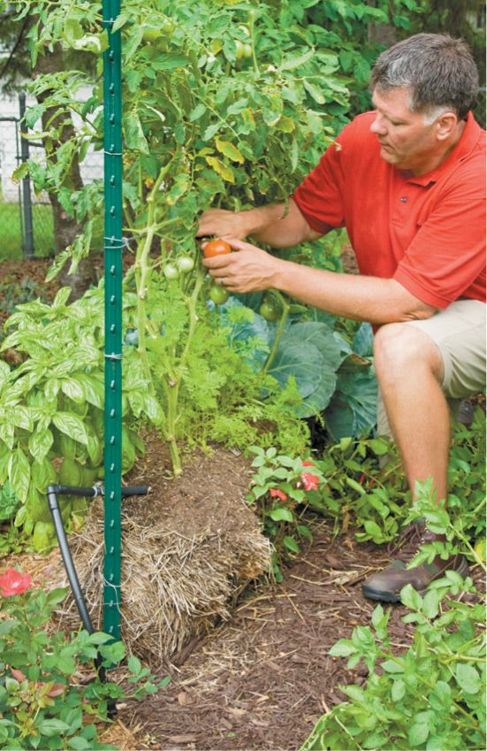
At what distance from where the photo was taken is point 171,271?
109 inches

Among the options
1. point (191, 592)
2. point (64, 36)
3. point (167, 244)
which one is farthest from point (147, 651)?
point (64, 36)

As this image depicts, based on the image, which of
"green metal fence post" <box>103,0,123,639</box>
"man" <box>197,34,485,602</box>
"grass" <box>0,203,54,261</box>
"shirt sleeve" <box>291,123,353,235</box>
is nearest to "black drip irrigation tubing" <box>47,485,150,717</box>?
"green metal fence post" <box>103,0,123,639</box>

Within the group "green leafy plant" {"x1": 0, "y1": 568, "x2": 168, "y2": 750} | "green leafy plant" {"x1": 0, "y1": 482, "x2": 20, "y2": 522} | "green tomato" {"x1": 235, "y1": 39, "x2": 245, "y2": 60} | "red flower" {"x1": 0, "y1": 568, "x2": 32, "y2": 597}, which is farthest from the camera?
"green leafy plant" {"x1": 0, "y1": 482, "x2": 20, "y2": 522}

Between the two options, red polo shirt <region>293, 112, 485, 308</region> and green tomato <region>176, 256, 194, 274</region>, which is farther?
red polo shirt <region>293, 112, 485, 308</region>

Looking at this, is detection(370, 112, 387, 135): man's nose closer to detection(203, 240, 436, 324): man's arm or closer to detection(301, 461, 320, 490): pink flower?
detection(203, 240, 436, 324): man's arm

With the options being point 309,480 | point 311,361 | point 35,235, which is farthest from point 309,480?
point 35,235

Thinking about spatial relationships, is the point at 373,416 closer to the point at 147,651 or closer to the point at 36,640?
the point at 147,651

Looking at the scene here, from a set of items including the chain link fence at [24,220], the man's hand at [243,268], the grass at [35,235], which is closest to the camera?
the man's hand at [243,268]

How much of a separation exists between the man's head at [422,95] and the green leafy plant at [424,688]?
1539 mm

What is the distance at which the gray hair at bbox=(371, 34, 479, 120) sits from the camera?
9.68ft

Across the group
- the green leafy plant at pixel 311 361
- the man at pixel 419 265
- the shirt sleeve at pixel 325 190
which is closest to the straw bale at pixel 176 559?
the man at pixel 419 265

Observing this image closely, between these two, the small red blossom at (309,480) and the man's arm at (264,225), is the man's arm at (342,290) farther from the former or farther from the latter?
the small red blossom at (309,480)

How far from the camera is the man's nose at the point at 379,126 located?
3023 millimetres

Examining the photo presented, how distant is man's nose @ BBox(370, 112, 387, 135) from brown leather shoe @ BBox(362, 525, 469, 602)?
4.01ft
